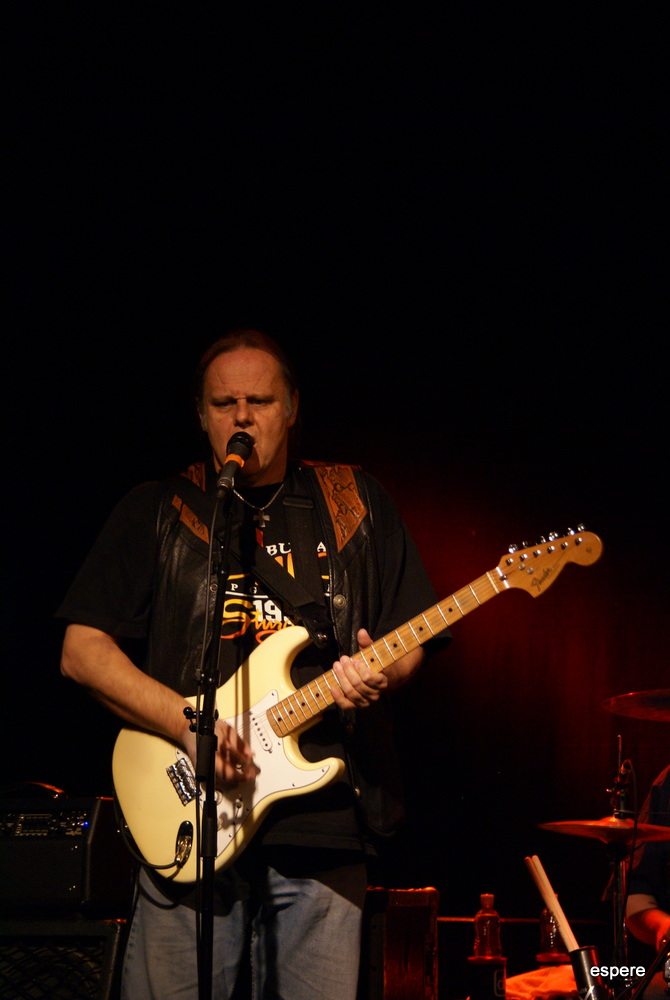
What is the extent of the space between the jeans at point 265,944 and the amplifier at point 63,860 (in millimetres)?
274

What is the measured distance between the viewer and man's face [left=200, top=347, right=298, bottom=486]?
8.89 feet

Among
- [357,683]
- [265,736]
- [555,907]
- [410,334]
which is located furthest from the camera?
[410,334]

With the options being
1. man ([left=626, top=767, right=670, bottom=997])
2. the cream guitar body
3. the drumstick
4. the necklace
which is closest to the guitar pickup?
the cream guitar body

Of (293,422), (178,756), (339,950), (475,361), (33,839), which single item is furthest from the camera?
(475,361)

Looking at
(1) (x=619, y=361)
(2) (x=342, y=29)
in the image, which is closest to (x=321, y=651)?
(1) (x=619, y=361)

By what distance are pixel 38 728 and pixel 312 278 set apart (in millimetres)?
2638

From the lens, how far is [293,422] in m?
2.97

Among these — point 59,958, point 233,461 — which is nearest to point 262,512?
point 233,461

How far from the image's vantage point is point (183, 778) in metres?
2.34

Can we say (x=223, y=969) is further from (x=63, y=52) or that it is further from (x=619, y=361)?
(x=63, y=52)

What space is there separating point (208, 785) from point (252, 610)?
2.36 feet

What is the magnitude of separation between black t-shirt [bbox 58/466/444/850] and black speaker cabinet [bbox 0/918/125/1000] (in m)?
0.56

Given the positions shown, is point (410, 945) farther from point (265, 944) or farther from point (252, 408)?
point (252, 408)

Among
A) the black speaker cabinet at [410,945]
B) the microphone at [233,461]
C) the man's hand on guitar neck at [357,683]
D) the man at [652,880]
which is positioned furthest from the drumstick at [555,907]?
the microphone at [233,461]
